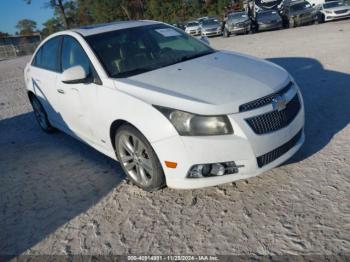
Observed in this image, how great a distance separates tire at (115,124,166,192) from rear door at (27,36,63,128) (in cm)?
154

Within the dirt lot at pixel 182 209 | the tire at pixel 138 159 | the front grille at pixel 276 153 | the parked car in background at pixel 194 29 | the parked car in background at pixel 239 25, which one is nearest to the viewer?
the dirt lot at pixel 182 209

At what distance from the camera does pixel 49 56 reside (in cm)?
479

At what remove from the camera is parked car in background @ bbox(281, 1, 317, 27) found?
1926cm

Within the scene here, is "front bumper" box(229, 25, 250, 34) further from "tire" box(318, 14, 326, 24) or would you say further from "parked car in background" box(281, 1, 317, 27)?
"tire" box(318, 14, 326, 24)

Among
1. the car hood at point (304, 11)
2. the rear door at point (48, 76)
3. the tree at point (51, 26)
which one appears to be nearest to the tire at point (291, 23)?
the car hood at point (304, 11)

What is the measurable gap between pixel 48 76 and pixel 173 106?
102 inches

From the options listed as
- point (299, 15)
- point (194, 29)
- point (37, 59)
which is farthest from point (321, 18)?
point (37, 59)

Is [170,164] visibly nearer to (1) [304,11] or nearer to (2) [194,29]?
(1) [304,11]

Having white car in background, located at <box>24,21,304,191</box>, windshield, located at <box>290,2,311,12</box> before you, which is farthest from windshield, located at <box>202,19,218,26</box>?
white car in background, located at <box>24,21,304,191</box>

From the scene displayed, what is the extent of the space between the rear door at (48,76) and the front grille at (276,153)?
9.39ft

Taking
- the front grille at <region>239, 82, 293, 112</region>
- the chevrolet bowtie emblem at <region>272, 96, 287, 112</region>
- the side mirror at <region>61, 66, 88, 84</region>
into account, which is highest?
the side mirror at <region>61, 66, 88, 84</region>

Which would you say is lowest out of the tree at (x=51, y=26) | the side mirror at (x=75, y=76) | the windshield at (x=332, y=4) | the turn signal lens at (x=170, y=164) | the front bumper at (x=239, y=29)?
the turn signal lens at (x=170, y=164)

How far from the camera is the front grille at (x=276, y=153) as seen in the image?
2.88 metres

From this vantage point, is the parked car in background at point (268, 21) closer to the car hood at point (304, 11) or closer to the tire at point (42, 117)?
the car hood at point (304, 11)
